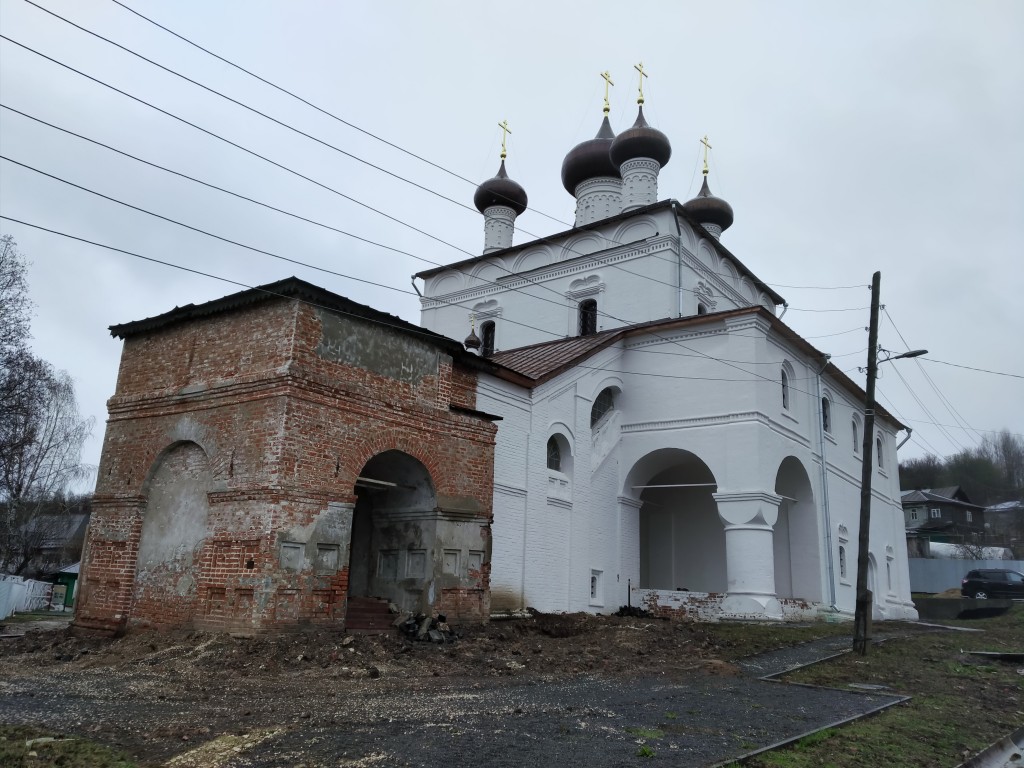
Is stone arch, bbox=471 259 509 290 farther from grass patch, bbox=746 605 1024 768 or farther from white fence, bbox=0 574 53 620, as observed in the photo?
white fence, bbox=0 574 53 620

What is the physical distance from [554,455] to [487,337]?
28.0ft

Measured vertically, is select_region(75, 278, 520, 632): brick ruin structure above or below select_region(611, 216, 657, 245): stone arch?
below

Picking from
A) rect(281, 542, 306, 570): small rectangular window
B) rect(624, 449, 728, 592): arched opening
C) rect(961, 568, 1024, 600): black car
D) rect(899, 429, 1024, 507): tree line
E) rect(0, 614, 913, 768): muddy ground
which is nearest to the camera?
rect(0, 614, 913, 768): muddy ground

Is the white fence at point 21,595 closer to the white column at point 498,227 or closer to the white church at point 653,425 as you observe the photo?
the white church at point 653,425

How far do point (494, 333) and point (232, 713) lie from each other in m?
18.4

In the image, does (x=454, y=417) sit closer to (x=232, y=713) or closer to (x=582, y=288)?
(x=232, y=713)

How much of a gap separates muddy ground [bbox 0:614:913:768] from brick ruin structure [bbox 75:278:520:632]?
25.0 inches

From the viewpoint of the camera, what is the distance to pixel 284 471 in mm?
10320

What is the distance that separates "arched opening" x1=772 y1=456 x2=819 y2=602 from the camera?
19.2 m

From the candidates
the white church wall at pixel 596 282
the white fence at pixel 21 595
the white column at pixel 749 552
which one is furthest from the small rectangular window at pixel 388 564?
the white fence at pixel 21 595

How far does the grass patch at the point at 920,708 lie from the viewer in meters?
6.12

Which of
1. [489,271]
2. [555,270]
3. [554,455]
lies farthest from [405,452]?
[489,271]

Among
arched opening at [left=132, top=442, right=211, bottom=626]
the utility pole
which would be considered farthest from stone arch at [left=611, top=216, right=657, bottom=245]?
arched opening at [left=132, top=442, right=211, bottom=626]

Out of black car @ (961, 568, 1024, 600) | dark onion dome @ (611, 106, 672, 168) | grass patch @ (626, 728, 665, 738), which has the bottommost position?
grass patch @ (626, 728, 665, 738)
